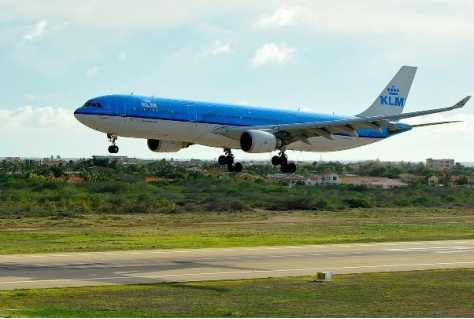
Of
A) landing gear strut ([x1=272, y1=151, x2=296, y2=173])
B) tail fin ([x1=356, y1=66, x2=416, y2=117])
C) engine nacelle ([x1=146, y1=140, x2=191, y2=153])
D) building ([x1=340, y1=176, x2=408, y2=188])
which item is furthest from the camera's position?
building ([x1=340, y1=176, x2=408, y2=188])

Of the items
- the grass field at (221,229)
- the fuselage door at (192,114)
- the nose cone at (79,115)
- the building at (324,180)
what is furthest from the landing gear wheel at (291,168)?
the building at (324,180)

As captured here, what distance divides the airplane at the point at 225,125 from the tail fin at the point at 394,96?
24.7 feet

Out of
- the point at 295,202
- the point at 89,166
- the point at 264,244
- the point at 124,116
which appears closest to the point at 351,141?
the point at 264,244

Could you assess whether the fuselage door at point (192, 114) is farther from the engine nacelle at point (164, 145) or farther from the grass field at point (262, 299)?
the grass field at point (262, 299)

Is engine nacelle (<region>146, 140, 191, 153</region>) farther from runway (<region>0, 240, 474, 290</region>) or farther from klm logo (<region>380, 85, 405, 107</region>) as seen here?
klm logo (<region>380, 85, 405, 107</region>)

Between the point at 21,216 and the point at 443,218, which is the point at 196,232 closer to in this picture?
the point at 21,216

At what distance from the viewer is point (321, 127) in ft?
219

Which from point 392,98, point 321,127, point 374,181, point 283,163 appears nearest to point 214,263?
point 283,163

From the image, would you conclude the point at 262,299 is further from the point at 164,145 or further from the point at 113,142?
the point at 164,145

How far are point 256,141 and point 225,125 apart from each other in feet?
8.62

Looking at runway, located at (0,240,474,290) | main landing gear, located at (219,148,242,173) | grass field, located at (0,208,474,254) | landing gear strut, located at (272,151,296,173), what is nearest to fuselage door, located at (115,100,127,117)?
runway, located at (0,240,474,290)

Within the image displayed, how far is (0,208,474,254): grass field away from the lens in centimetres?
7925

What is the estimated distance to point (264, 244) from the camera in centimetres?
8006

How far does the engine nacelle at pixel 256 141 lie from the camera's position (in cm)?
6525
